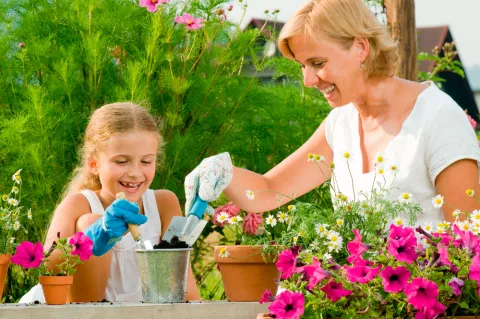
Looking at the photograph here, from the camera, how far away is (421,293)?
141cm

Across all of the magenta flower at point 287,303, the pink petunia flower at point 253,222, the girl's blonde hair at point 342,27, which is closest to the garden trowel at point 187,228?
the magenta flower at point 287,303

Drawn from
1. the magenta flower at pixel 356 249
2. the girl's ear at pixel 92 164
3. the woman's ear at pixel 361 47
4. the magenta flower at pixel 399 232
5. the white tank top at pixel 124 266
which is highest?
the woman's ear at pixel 361 47

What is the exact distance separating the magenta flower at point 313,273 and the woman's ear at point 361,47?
1146 mm

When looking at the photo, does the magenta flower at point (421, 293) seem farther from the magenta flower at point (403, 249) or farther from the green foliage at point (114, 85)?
the green foliage at point (114, 85)

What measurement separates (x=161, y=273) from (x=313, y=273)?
450 mm

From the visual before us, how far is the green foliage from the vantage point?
11.2 feet

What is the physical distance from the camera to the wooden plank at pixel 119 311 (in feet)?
5.67

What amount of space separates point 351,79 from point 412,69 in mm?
2274

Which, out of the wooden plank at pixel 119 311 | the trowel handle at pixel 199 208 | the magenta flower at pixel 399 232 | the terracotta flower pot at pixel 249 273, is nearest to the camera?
the magenta flower at pixel 399 232

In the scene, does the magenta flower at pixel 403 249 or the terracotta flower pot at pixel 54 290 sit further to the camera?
the terracotta flower pot at pixel 54 290

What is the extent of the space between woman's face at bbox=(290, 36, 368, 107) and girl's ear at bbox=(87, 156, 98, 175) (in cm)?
75

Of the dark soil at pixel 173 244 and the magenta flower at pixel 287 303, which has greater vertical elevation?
the dark soil at pixel 173 244

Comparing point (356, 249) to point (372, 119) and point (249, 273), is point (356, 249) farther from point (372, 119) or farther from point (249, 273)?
point (372, 119)

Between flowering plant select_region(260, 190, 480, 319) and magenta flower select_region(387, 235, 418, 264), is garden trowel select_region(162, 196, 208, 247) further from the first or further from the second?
magenta flower select_region(387, 235, 418, 264)
